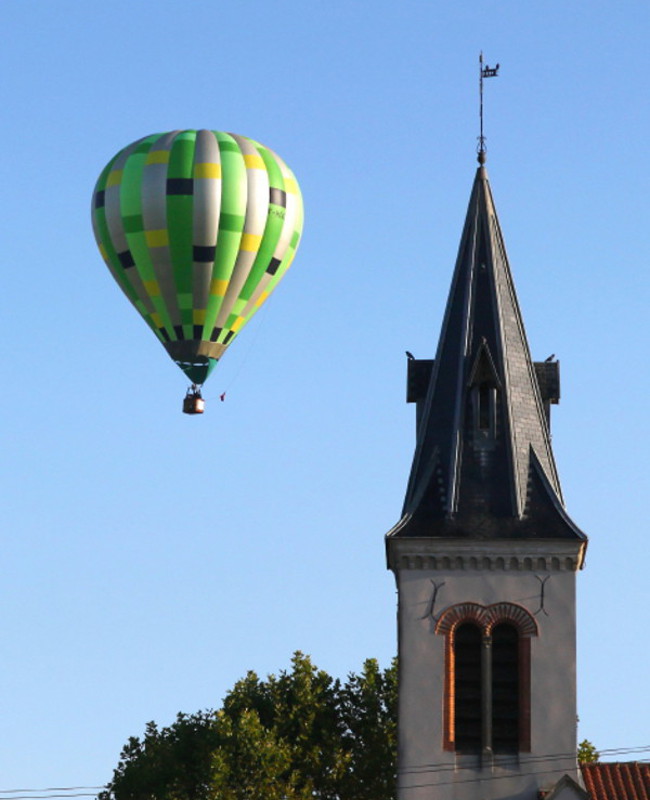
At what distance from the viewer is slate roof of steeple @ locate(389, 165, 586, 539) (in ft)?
220

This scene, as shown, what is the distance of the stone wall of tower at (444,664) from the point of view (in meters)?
64.2

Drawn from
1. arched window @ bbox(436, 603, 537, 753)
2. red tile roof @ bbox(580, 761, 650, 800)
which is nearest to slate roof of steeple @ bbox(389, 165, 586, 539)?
arched window @ bbox(436, 603, 537, 753)

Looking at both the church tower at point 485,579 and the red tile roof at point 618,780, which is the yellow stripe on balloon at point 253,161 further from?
the red tile roof at point 618,780

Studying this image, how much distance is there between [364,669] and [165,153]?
21.5 metres

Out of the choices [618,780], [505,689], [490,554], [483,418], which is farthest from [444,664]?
[483,418]

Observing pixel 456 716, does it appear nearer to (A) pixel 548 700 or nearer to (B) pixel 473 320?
(A) pixel 548 700

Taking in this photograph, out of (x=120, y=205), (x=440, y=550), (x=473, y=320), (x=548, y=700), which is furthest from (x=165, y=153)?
(x=548, y=700)

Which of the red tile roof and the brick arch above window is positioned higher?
the brick arch above window

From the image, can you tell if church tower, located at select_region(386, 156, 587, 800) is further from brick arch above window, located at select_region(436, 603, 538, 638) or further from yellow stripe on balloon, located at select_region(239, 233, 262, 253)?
yellow stripe on balloon, located at select_region(239, 233, 262, 253)

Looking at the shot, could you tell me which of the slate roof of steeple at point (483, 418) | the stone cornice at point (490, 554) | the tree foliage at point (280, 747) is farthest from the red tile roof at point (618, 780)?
the tree foliage at point (280, 747)

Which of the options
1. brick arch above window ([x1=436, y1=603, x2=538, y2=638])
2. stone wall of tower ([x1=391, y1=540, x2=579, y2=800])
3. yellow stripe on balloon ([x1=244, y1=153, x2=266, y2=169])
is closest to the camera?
stone wall of tower ([x1=391, y1=540, x2=579, y2=800])

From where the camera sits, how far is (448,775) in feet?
211

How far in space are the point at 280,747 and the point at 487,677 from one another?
18732 mm

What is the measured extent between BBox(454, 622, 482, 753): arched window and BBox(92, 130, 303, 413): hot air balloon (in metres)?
18.0
